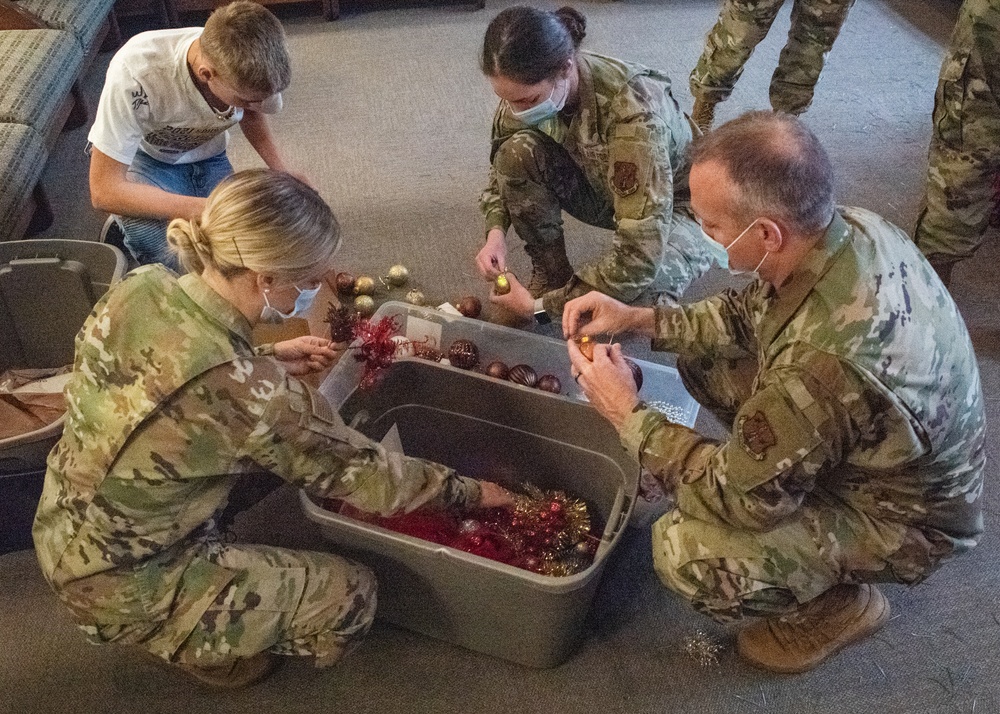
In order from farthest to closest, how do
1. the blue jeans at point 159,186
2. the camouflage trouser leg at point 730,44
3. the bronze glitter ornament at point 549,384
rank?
the camouflage trouser leg at point 730,44, the blue jeans at point 159,186, the bronze glitter ornament at point 549,384

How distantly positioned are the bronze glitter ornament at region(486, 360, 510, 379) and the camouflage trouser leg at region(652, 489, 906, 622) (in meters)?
0.60

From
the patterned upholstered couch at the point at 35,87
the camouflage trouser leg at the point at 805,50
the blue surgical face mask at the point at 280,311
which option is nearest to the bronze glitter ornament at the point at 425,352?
the blue surgical face mask at the point at 280,311

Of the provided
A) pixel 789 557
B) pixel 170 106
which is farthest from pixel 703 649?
pixel 170 106

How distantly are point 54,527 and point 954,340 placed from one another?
4.74 ft

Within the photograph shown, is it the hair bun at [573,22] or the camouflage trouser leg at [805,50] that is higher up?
the hair bun at [573,22]

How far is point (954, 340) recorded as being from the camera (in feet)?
3.86

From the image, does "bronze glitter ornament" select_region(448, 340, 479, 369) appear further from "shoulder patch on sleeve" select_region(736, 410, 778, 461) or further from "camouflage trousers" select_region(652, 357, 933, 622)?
"shoulder patch on sleeve" select_region(736, 410, 778, 461)

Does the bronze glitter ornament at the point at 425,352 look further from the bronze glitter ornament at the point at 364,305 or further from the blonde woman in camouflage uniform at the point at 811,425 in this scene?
the blonde woman in camouflage uniform at the point at 811,425

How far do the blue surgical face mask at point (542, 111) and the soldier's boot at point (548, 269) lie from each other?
440 mm

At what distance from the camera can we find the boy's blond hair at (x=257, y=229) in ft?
3.75

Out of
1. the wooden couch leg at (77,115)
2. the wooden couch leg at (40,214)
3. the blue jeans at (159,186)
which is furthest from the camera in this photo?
the wooden couch leg at (77,115)

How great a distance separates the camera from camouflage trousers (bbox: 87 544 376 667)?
1349 mm

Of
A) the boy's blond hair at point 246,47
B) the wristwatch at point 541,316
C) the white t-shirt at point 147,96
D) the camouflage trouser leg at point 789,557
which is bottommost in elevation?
the wristwatch at point 541,316

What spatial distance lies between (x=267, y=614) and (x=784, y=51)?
8.51ft
